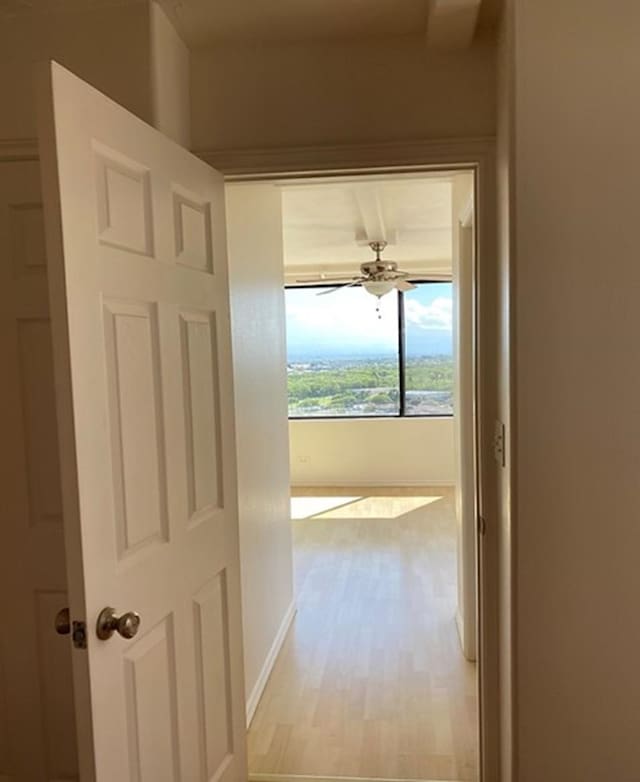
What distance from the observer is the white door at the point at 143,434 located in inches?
47.3

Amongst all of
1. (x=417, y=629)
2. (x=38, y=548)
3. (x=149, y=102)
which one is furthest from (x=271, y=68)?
(x=417, y=629)

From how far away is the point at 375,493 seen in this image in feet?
21.5

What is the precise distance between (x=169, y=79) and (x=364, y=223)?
2707 mm

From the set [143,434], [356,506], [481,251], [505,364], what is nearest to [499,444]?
[505,364]

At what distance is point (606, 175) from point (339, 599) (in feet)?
9.65

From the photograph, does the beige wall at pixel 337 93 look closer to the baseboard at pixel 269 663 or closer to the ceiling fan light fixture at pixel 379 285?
the baseboard at pixel 269 663

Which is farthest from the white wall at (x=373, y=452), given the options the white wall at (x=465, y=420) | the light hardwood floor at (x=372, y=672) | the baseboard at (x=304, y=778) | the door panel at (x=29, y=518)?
the door panel at (x=29, y=518)

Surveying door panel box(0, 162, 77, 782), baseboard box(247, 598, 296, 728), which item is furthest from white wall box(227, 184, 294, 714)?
door panel box(0, 162, 77, 782)

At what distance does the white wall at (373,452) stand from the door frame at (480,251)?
483 cm

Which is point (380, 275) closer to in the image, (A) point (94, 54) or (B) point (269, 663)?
(B) point (269, 663)

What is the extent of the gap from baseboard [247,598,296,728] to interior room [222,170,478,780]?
0.01m

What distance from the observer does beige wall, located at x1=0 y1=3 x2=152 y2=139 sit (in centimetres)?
171

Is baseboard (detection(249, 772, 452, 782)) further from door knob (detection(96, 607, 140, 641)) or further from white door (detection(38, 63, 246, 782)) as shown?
door knob (detection(96, 607, 140, 641))

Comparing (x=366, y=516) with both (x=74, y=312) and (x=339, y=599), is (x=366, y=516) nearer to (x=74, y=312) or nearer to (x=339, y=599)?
(x=339, y=599)
